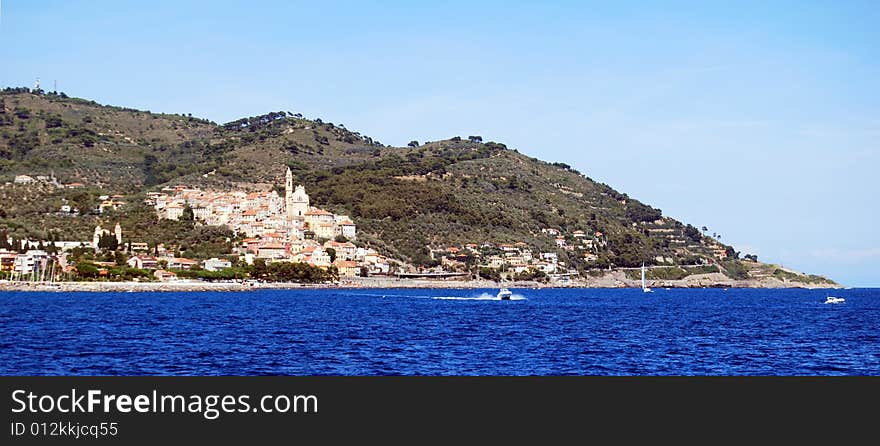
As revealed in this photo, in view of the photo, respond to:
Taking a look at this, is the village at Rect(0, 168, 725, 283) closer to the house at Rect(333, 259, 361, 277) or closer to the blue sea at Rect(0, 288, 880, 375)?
the house at Rect(333, 259, 361, 277)

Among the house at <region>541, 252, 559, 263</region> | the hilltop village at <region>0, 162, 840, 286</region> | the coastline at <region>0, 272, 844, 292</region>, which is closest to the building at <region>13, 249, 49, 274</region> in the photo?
the hilltop village at <region>0, 162, 840, 286</region>

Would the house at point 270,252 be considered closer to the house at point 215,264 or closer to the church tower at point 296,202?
the house at point 215,264

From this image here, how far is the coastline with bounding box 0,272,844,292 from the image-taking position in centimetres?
9588

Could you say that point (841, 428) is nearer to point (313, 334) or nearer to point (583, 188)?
point (313, 334)

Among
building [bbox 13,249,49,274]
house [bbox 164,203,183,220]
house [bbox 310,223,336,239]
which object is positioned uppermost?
house [bbox 164,203,183,220]

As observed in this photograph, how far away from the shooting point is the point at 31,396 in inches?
691

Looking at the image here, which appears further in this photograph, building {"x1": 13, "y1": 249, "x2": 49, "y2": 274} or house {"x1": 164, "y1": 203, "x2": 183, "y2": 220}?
house {"x1": 164, "y1": 203, "x2": 183, "y2": 220}

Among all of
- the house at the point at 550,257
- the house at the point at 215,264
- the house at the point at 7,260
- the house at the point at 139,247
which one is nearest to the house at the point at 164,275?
the house at the point at 215,264

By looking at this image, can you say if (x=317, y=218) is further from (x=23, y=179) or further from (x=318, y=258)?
(x=23, y=179)

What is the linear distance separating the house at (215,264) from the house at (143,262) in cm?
699

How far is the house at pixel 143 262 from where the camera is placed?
10850 centimetres

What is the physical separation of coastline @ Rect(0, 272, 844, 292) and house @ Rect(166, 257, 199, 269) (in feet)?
13.4

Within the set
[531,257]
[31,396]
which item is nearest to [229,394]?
[31,396]

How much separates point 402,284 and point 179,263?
26.6 metres
